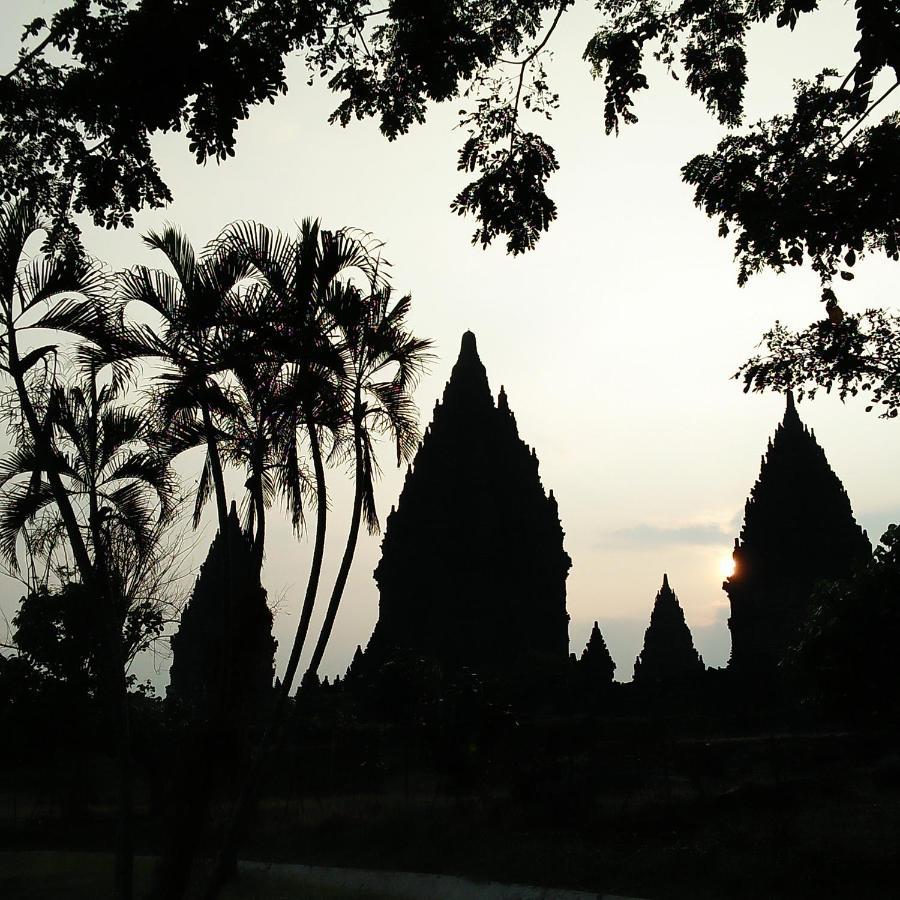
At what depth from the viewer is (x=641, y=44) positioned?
891 centimetres

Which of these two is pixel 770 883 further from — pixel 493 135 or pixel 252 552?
pixel 493 135

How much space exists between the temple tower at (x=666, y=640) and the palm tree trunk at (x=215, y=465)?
65874mm

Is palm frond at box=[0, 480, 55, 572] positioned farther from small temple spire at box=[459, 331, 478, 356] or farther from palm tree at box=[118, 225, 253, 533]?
small temple spire at box=[459, 331, 478, 356]

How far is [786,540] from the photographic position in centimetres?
5216

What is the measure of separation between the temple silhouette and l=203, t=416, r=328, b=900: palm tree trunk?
4421 cm

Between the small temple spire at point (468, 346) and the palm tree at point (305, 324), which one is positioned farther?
the small temple spire at point (468, 346)

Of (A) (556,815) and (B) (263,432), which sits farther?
Answer: (A) (556,815)

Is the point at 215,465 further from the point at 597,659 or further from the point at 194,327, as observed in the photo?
the point at 597,659

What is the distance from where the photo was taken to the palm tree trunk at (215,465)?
11.6 meters

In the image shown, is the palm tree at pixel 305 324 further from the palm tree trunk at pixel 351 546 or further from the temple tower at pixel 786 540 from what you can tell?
the temple tower at pixel 786 540

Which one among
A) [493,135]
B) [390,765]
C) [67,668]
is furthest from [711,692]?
[493,135]

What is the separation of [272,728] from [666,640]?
69.6 metres

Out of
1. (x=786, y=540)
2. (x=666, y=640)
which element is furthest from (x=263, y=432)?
(x=666, y=640)

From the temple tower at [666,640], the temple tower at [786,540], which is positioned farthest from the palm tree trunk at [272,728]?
the temple tower at [666,640]
